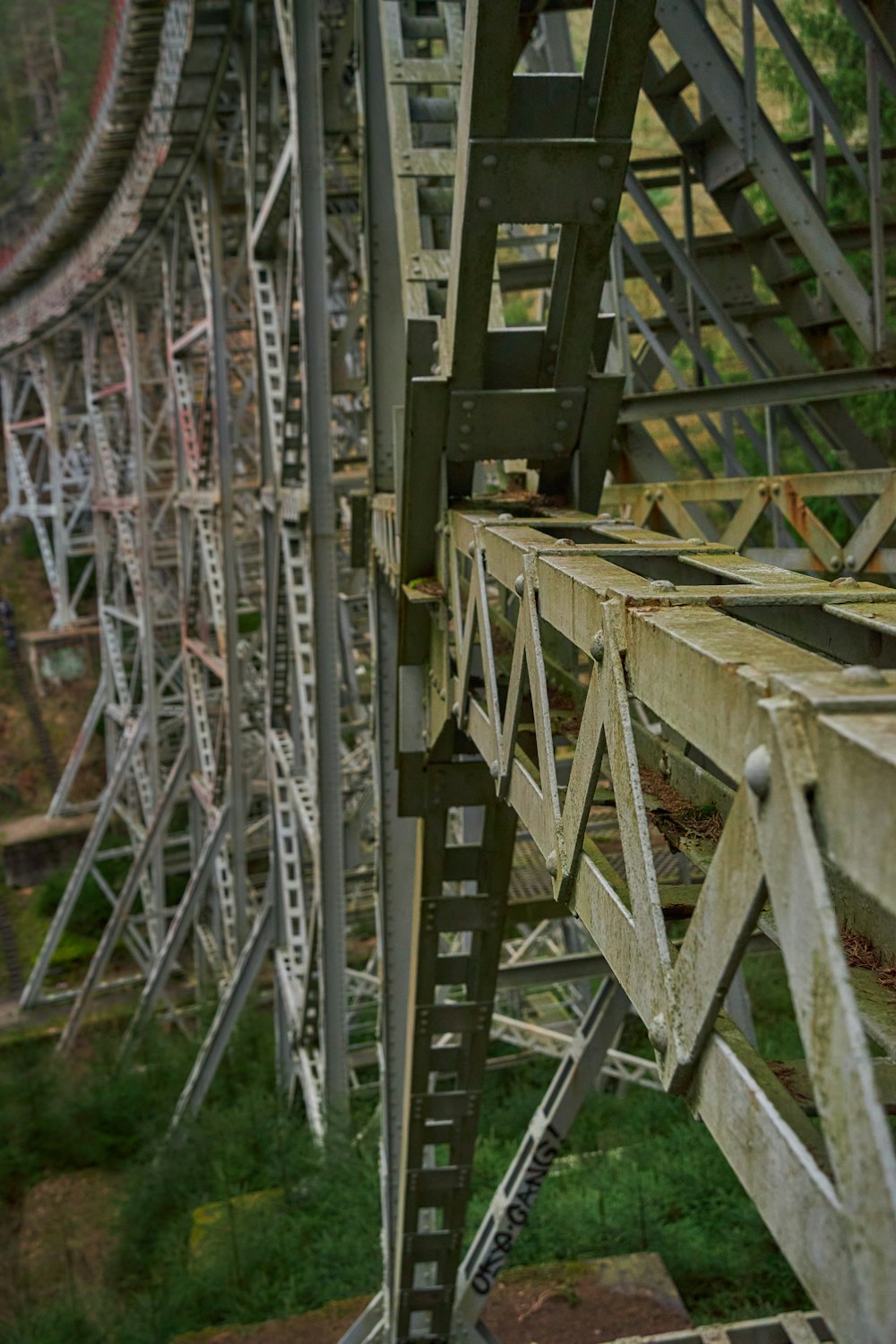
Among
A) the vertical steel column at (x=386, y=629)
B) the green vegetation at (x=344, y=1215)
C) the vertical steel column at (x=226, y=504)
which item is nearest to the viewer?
the vertical steel column at (x=386, y=629)

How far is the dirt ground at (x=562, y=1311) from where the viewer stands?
639 cm

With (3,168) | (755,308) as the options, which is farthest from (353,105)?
(3,168)

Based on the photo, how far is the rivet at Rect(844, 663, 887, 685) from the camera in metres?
1.18

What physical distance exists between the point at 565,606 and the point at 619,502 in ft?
15.6

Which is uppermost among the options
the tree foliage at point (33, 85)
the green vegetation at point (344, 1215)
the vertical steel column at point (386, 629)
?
the tree foliage at point (33, 85)

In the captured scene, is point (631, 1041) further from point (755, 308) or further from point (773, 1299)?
point (755, 308)

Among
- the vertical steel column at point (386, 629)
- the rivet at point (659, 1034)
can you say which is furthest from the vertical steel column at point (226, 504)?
the rivet at point (659, 1034)

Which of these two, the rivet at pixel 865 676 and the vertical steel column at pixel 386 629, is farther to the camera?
the vertical steel column at pixel 386 629

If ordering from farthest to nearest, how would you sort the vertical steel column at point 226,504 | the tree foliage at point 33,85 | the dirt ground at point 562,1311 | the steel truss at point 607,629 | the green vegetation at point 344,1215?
the tree foliage at point 33,85 < the vertical steel column at point 226,504 < the green vegetation at point 344,1215 < the dirt ground at point 562,1311 < the steel truss at point 607,629

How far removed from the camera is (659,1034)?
5.39ft

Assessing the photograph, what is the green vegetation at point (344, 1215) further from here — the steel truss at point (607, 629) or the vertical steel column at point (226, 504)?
the vertical steel column at point (226, 504)

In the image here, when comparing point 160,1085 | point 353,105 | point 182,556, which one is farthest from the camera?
point 182,556

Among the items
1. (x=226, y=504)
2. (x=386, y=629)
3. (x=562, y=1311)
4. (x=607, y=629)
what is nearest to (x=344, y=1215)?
(x=562, y=1311)

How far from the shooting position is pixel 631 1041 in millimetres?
10281
